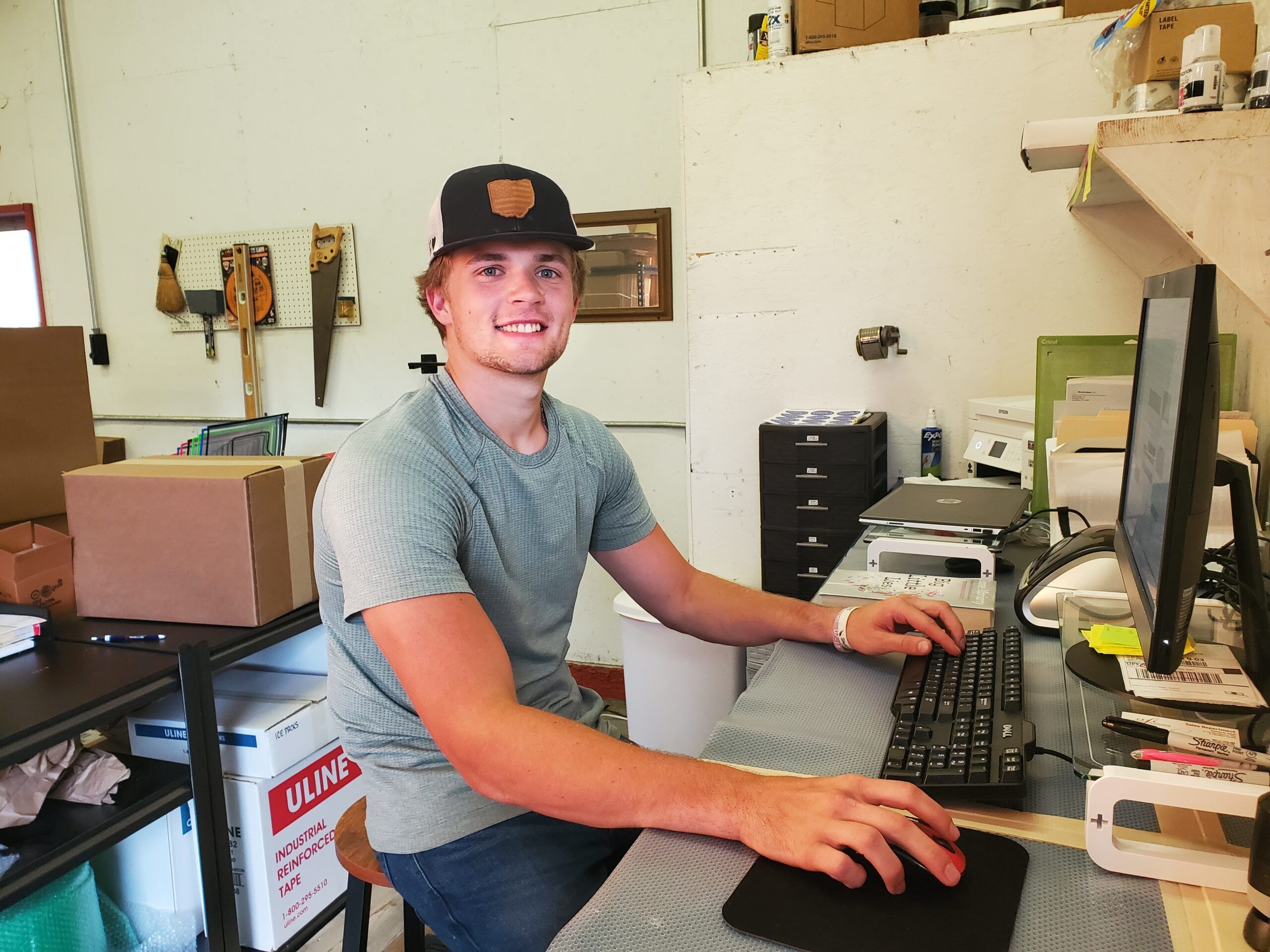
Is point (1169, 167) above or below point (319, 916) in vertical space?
above

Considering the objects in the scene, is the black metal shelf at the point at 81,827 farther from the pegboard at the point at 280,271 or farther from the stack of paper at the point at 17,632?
the pegboard at the point at 280,271

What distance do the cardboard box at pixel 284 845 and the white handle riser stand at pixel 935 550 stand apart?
4.10ft

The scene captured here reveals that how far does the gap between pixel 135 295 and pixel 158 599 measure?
2770mm

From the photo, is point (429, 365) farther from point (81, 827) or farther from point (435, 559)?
point (435, 559)

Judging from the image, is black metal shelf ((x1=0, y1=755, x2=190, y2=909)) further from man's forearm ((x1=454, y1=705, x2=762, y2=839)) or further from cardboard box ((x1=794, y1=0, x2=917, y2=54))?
cardboard box ((x1=794, y1=0, x2=917, y2=54))

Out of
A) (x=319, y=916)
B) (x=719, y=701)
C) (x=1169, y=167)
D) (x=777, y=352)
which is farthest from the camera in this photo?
(x=777, y=352)

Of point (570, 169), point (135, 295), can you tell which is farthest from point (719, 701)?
point (135, 295)

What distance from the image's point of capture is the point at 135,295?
13.2 ft

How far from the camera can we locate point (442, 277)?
1.30 m

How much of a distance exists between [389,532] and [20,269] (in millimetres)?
4330

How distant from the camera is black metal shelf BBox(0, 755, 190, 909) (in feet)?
4.70

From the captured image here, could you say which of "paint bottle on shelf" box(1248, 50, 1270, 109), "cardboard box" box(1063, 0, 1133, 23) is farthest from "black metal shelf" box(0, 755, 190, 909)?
"cardboard box" box(1063, 0, 1133, 23)

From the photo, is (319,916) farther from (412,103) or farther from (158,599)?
(412,103)

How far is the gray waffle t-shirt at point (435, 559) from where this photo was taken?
100 cm
